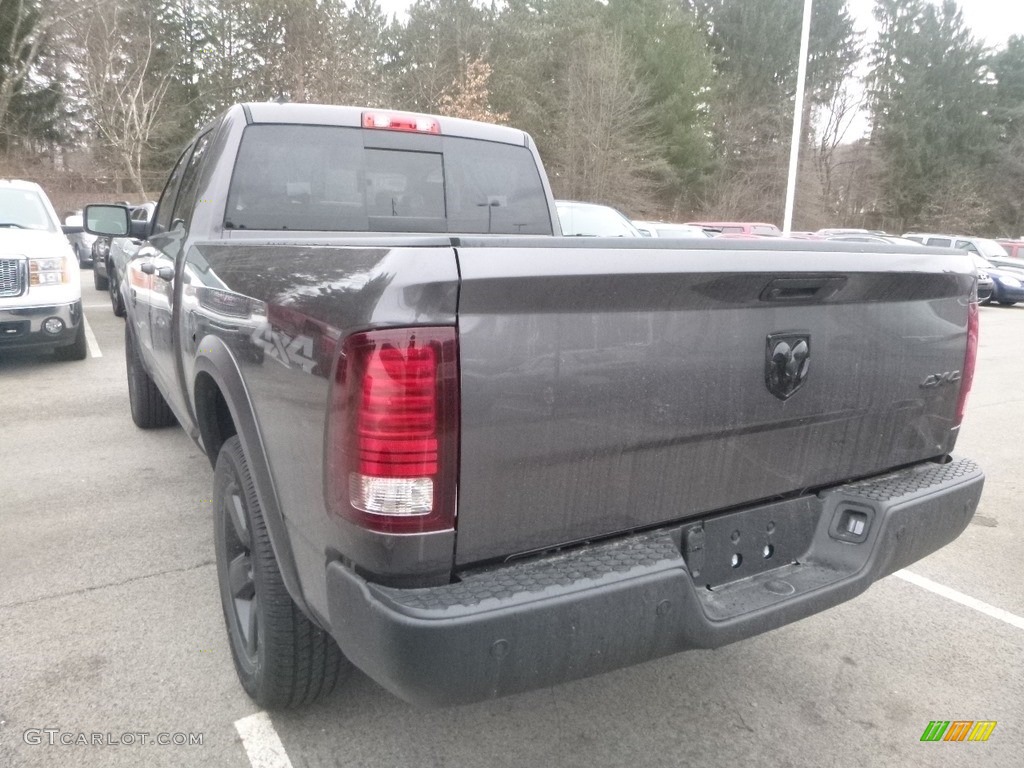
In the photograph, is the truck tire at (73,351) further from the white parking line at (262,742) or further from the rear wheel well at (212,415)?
the white parking line at (262,742)

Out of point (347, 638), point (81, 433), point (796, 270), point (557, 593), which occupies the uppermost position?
point (796, 270)

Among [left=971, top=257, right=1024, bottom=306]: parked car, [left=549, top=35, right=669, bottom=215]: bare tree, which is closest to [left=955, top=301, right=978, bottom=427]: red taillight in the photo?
[left=971, top=257, right=1024, bottom=306]: parked car

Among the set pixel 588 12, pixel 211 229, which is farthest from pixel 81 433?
pixel 588 12

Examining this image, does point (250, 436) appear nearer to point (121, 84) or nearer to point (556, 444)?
point (556, 444)

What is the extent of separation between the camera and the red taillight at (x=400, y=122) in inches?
150

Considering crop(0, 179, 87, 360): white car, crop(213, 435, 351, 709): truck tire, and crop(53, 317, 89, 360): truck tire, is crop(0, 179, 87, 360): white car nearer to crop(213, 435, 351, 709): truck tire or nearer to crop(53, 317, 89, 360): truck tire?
crop(53, 317, 89, 360): truck tire

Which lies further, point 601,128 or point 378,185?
point 601,128

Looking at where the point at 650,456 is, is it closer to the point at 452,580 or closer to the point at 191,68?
the point at 452,580

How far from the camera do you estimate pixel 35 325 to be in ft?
23.8

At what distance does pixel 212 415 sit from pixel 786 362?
2.02 meters

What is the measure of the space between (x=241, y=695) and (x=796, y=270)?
2.21 m

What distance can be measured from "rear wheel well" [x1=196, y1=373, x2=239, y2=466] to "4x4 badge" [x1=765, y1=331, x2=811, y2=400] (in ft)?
6.05

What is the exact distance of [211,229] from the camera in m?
3.37

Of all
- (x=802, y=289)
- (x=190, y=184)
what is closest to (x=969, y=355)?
(x=802, y=289)
